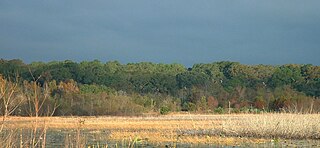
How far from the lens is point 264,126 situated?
22.4 m

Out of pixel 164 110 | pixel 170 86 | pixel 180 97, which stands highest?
pixel 170 86

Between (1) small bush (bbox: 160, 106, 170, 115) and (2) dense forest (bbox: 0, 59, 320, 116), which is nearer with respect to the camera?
(2) dense forest (bbox: 0, 59, 320, 116)

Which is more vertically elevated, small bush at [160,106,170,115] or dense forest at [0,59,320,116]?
dense forest at [0,59,320,116]

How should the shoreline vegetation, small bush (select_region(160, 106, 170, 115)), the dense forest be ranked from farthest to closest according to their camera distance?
small bush (select_region(160, 106, 170, 115))
the dense forest
the shoreline vegetation

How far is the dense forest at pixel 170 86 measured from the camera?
57.5 m

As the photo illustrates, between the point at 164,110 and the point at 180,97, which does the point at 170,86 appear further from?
the point at 164,110

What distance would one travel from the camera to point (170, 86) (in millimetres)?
87188

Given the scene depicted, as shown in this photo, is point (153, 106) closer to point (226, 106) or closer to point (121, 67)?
point (226, 106)

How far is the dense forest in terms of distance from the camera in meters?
57.5

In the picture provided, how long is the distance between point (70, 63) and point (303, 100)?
42.5 m

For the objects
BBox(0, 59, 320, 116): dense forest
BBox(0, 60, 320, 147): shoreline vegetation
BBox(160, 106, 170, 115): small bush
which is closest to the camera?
BBox(0, 60, 320, 147): shoreline vegetation

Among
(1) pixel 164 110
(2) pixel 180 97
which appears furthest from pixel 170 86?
(1) pixel 164 110

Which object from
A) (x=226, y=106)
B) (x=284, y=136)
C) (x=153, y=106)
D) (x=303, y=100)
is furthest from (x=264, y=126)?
(x=226, y=106)

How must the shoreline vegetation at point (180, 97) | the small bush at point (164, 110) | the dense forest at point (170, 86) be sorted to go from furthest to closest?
the small bush at point (164, 110), the dense forest at point (170, 86), the shoreline vegetation at point (180, 97)
